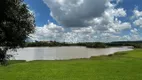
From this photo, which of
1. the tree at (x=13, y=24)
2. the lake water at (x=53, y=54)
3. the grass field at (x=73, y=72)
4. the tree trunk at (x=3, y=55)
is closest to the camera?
the tree at (x=13, y=24)

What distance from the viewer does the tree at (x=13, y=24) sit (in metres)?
13.1

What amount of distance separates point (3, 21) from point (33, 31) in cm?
197

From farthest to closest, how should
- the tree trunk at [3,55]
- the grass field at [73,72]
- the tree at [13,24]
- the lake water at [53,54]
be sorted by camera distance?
the lake water at [53,54] < the grass field at [73,72] < the tree trunk at [3,55] < the tree at [13,24]

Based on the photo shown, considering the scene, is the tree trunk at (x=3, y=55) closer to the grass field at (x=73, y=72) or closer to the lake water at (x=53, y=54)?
the grass field at (x=73, y=72)

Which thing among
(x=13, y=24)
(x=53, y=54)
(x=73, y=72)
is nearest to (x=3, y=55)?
(x=13, y=24)

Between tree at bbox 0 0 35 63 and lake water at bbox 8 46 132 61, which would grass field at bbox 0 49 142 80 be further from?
lake water at bbox 8 46 132 61

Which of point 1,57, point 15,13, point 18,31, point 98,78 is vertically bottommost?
point 98,78

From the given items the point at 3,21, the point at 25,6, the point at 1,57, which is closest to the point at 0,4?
the point at 3,21

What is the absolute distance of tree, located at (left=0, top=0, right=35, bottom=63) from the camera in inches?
514

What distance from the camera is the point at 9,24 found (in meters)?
13.2

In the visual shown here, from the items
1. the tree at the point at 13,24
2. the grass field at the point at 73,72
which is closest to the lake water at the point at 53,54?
the grass field at the point at 73,72

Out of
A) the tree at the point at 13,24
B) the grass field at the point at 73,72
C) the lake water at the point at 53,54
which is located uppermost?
the tree at the point at 13,24

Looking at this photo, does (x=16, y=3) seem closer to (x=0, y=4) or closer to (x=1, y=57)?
(x=0, y=4)

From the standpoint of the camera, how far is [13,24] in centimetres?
1341
